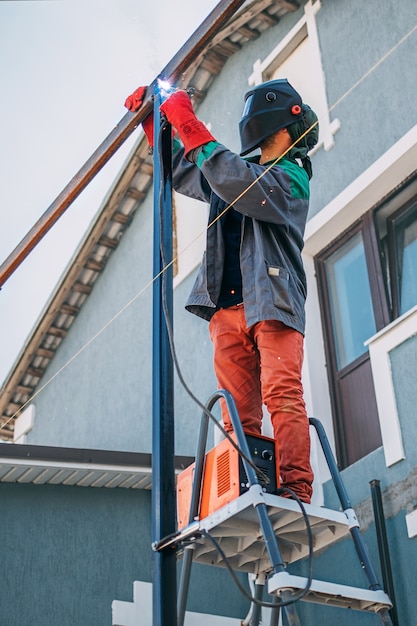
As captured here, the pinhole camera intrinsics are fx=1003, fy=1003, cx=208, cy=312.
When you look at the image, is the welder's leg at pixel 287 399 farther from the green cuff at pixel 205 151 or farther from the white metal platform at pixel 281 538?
the green cuff at pixel 205 151

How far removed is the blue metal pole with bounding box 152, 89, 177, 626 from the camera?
13.2 ft

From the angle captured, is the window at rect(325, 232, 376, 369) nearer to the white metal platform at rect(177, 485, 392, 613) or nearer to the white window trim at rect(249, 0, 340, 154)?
the white window trim at rect(249, 0, 340, 154)

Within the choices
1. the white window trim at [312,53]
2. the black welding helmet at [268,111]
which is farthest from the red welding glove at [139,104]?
the white window trim at [312,53]

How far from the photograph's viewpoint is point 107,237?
11.8m

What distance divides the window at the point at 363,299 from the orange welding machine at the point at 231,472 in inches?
112

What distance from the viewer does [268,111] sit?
196 inches

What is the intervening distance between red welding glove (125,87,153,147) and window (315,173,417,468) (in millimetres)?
2564

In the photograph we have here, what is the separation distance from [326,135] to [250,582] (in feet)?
11.7

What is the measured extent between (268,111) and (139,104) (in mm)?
769

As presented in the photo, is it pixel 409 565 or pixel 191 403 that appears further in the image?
pixel 191 403

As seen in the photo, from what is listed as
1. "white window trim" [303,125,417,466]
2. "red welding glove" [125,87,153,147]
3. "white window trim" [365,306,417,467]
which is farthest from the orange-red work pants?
"white window trim" [303,125,417,466]

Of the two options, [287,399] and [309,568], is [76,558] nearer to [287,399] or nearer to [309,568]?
[287,399]

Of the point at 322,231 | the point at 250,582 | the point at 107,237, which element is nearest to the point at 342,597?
the point at 250,582

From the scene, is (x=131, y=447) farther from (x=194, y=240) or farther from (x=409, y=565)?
(x=409, y=565)
